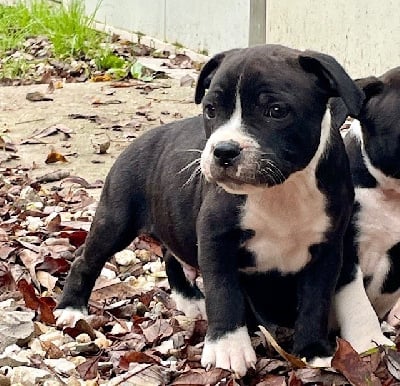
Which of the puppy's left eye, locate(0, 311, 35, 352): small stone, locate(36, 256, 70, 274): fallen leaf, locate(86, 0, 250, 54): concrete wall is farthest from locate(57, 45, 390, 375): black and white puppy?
locate(86, 0, 250, 54): concrete wall

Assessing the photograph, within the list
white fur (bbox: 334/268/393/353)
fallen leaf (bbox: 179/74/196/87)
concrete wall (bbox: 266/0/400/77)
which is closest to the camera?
white fur (bbox: 334/268/393/353)

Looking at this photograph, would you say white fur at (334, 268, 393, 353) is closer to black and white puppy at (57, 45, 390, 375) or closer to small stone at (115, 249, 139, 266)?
black and white puppy at (57, 45, 390, 375)

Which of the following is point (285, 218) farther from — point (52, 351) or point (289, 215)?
point (52, 351)

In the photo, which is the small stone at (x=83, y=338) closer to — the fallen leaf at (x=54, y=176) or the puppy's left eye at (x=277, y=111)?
the puppy's left eye at (x=277, y=111)

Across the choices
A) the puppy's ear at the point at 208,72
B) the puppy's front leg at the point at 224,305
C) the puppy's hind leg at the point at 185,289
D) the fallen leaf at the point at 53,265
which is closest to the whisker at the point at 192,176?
the puppy's ear at the point at 208,72

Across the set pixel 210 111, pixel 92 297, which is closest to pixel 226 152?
pixel 210 111

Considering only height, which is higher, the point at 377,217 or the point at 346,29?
the point at 377,217
